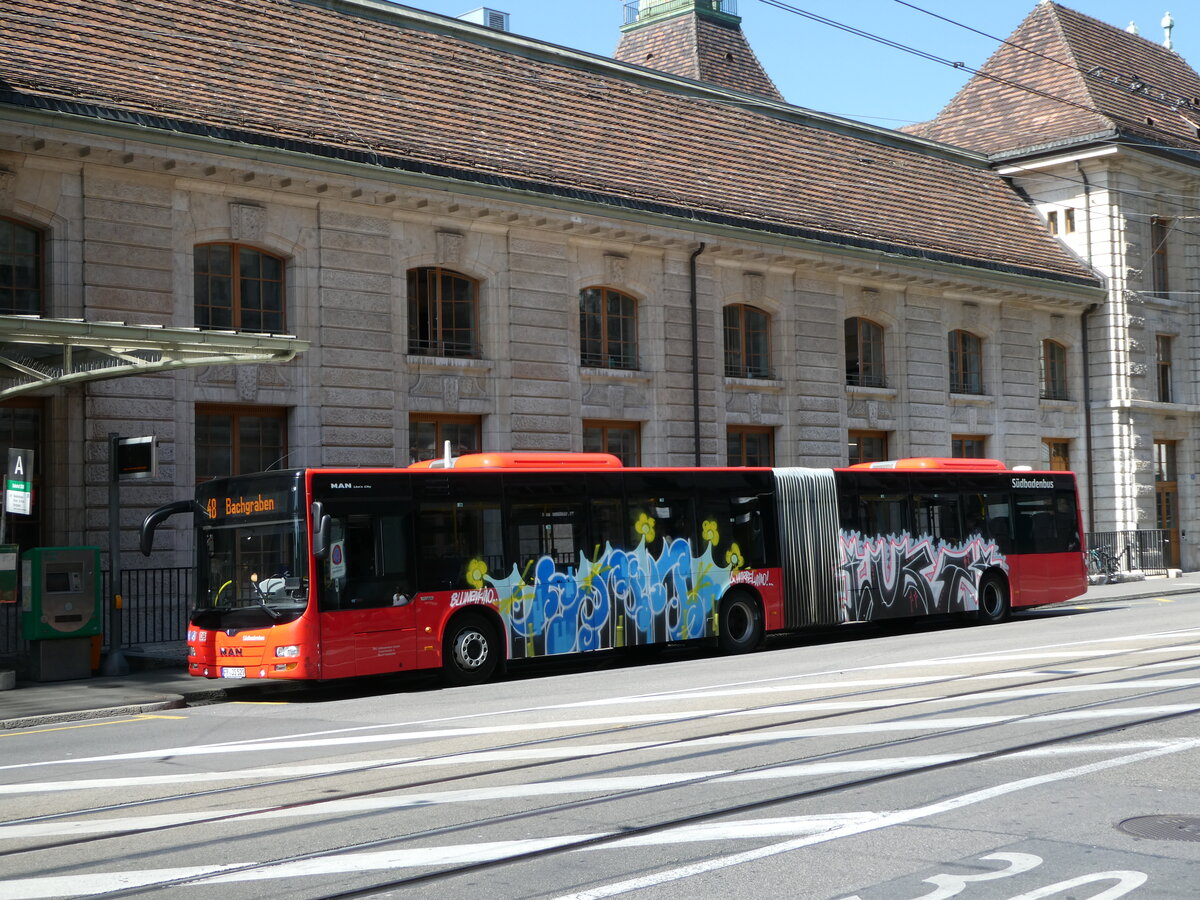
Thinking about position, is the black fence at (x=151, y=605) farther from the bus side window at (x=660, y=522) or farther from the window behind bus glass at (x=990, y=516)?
the window behind bus glass at (x=990, y=516)

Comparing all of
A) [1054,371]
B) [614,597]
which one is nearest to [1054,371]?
[1054,371]

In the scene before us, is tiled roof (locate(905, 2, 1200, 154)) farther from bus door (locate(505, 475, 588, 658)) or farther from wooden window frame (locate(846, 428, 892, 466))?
bus door (locate(505, 475, 588, 658))

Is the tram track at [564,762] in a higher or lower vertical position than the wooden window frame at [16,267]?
lower

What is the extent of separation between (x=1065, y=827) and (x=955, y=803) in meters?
0.83

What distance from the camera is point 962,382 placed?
36.6m

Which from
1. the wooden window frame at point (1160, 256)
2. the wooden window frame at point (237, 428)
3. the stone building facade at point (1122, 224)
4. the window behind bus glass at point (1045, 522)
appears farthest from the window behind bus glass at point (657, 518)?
the wooden window frame at point (1160, 256)

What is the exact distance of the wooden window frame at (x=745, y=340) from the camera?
31.1m

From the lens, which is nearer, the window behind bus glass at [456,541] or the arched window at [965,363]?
the window behind bus glass at [456,541]

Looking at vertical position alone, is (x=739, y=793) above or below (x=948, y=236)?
below

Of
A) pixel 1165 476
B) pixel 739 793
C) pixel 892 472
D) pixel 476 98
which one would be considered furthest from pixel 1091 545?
pixel 739 793

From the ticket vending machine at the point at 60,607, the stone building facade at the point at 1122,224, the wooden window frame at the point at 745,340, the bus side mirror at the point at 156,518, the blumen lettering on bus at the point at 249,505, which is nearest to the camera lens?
the blumen lettering on bus at the point at 249,505

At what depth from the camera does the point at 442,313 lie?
2619 centimetres

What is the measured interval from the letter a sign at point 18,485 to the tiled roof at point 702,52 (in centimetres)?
4247

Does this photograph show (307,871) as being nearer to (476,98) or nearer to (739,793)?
(739,793)
